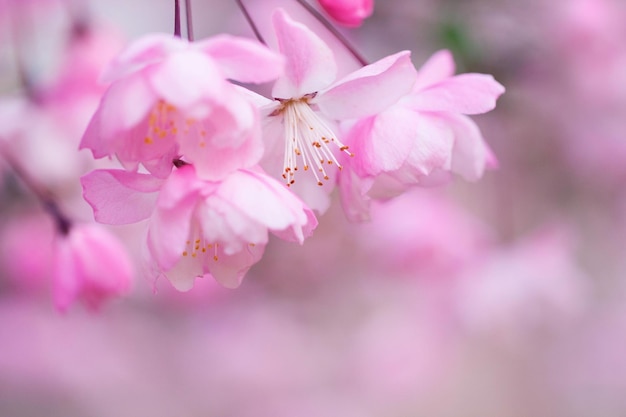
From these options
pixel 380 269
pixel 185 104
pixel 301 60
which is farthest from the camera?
pixel 380 269

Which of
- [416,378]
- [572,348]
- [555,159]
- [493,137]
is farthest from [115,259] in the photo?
[572,348]

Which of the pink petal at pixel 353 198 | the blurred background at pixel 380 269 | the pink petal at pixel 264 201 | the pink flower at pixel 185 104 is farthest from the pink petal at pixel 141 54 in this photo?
the blurred background at pixel 380 269

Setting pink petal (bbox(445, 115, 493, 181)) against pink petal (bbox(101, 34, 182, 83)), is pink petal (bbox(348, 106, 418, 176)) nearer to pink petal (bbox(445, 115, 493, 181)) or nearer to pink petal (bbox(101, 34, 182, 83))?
pink petal (bbox(445, 115, 493, 181))

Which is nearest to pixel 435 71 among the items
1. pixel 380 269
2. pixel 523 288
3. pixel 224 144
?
pixel 224 144

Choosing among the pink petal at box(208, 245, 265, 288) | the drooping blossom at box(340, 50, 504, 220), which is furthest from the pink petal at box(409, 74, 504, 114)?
the pink petal at box(208, 245, 265, 288)

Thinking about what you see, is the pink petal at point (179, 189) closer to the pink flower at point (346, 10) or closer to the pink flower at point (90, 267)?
the pink flower at point (346, 10)

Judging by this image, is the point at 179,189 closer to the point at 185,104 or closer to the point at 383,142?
the point at 185,104

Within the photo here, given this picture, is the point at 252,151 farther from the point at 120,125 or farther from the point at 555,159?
the point at 555,159
